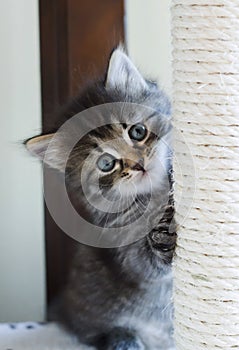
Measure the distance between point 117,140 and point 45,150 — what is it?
15cm

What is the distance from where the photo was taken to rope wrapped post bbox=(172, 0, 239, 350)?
0.83 meters

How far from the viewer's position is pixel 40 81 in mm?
1662

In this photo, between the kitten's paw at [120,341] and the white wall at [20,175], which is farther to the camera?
the white wall at [20,175]

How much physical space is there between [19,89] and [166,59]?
45 cm

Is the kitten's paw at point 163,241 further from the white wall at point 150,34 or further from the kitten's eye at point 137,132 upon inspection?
the white wall at point 150,34

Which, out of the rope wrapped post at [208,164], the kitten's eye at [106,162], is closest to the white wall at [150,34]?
the kitten's eye at [106,162]

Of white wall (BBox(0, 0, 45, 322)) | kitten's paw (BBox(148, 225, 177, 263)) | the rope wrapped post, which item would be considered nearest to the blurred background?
white wall (BBox(0, 0, 45, 322))

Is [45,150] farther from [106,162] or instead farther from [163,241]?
[163,241]

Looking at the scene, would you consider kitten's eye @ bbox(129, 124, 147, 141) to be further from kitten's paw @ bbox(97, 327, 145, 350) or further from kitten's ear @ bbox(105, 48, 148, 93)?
kitten's paw @ bbox(97, 327, 145, 350)

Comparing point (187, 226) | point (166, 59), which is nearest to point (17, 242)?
point (166, 59)

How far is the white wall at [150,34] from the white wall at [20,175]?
307 millimetres

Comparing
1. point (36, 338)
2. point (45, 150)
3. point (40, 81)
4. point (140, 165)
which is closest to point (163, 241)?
point (140, 165)

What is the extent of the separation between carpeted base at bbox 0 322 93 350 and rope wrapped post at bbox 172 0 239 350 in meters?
0.51

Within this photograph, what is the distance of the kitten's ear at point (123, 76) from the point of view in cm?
124
